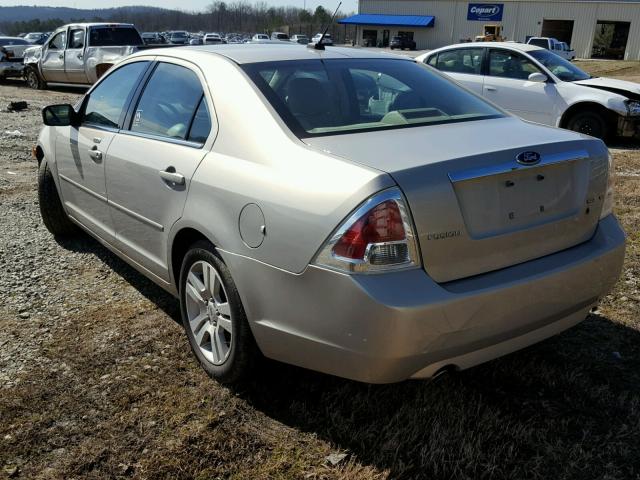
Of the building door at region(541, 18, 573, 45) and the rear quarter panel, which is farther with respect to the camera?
the building door at region(541, 18, 573, 45)

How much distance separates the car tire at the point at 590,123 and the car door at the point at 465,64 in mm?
1543

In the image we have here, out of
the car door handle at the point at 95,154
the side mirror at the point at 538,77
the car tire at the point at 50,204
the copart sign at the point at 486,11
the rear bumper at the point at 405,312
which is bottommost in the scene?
the car tire at the point at 50,204

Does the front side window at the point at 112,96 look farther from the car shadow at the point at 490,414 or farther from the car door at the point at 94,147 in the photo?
the car shadow at the point at 490,414

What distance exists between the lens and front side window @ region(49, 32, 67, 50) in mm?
16920

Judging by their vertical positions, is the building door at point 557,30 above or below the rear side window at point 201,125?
above

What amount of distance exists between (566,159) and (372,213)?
0.99 m

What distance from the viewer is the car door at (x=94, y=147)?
3828mm

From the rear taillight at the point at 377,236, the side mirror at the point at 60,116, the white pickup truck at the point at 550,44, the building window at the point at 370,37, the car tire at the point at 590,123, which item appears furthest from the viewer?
the building window at the point at 370,37

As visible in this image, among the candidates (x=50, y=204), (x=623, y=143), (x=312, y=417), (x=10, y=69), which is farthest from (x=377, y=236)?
(x=10, y=69)

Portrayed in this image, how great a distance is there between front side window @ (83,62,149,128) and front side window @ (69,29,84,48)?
13.7 metres

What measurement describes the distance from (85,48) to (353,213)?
16213 mm

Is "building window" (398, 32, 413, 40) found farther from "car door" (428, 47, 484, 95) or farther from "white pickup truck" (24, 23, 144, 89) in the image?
"car door" (428, 47, 484, 95)

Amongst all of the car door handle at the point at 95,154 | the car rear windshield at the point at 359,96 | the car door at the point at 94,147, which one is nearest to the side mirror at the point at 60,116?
the car door at the point at 94,147

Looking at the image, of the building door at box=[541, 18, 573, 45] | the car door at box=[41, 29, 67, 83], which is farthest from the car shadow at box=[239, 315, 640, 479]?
the building door at box=[541, 18, 573, 45]
